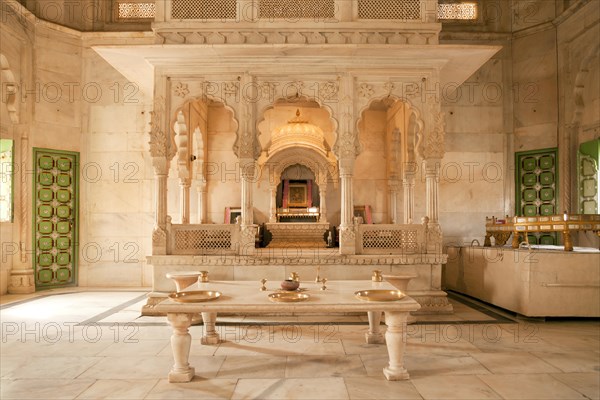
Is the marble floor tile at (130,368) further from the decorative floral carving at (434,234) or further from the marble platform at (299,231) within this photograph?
the marble platform at (299,231)

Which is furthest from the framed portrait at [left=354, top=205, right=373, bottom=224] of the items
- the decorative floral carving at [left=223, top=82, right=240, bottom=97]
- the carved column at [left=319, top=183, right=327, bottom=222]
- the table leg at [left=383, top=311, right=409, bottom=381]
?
the table leg at [left=383, top=311, right=409, bottom=381]

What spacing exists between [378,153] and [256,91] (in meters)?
4.14

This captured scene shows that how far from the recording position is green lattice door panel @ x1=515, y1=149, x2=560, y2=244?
9.02 meters

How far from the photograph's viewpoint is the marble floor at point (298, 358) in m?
3.69

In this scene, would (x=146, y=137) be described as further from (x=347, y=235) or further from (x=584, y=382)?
(x=584, y=382)

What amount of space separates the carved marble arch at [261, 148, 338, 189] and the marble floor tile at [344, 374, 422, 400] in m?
6.14

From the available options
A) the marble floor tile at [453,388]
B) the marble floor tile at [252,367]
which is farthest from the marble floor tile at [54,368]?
the marble floor tile at [453,388]

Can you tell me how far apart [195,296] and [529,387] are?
3.03 metres

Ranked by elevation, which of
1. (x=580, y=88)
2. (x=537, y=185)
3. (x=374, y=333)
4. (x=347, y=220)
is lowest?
(x=374, y=333)

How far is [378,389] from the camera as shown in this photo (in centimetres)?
371

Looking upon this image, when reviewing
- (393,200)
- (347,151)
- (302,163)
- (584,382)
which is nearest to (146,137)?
(302,163)

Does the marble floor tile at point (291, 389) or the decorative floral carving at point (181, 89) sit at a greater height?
the decorative floral carving at point (181, 89)

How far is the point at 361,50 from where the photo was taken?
6.68 metres

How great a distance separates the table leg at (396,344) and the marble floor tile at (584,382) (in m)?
1.41
